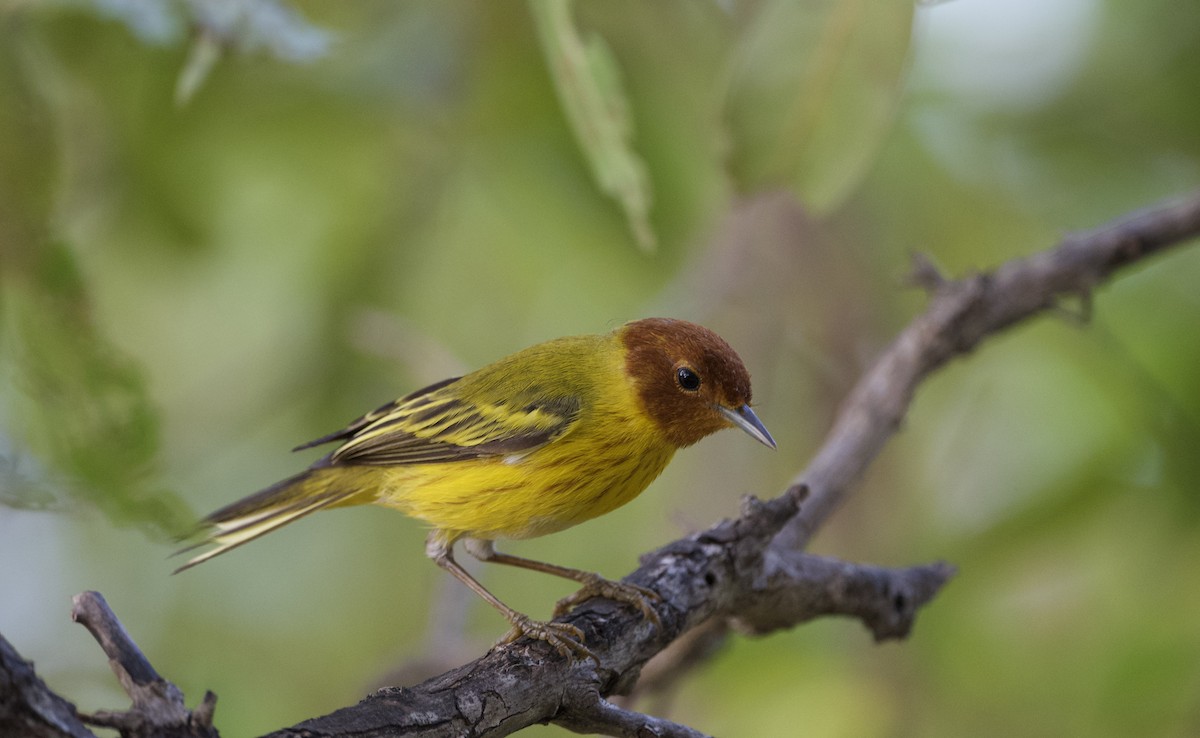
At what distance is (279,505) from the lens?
336cm

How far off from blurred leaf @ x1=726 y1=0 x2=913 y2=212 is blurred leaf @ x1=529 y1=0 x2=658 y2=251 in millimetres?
437

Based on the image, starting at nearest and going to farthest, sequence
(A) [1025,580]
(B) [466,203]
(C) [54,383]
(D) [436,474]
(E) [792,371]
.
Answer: (C) [54,383], (D) [436,474], (A) [1025,580], (B) [466,203], (E) [792,371]

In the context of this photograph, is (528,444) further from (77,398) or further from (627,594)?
(77,398)

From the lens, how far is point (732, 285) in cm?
463

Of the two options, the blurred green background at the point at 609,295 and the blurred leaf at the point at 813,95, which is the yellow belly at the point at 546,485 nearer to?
the blurred green background at the point at 609,295

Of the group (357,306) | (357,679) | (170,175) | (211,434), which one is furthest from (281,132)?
(357,679)

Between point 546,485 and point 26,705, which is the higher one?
point 546,485

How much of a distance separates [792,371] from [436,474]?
2262 mm

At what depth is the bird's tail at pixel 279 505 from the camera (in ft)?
10.8

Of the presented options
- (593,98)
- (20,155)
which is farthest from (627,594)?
(20,155)

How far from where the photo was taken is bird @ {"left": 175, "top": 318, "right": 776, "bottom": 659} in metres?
3.01

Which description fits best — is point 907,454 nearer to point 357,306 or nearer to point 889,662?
point 889,662

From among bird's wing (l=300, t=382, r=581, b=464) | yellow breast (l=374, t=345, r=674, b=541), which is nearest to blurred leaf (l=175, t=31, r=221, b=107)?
bird's wing (l=300, t=382, r=581, b=464)

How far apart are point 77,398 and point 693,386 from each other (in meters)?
1.59
